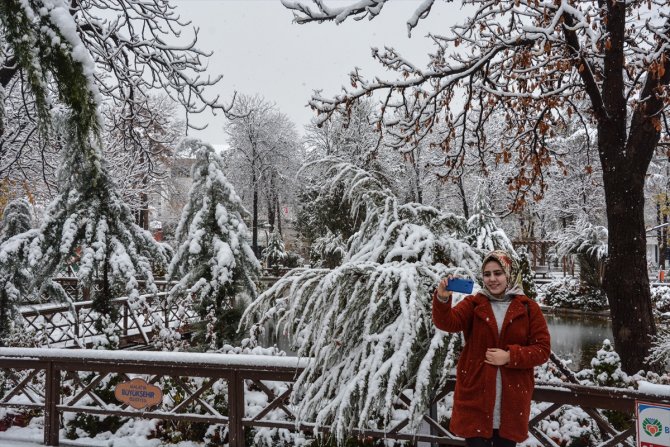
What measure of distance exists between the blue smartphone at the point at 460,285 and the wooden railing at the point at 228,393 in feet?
4.42

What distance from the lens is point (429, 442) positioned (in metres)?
4.27

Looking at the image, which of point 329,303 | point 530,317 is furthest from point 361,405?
point 530,317

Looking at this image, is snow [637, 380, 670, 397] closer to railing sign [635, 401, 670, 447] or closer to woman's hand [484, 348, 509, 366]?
railing sign [635, 401, 670, 447]

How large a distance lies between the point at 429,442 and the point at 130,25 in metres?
8.92

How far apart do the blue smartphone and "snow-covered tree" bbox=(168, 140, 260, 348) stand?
5777mm

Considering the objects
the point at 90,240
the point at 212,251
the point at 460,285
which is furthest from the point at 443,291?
the point at 90,240

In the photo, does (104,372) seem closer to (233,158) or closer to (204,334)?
(204,334)

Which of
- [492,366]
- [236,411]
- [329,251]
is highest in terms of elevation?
[329,251]

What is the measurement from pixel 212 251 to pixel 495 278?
20.3ft

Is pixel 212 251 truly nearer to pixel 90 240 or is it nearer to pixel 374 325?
pixel 90 240

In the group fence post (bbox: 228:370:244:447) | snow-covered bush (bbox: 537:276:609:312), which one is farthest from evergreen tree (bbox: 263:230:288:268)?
fence post (bbox: 228:370:244:447)

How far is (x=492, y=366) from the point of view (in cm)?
309

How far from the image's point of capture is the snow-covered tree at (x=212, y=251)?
8.39 meters

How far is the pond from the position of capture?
41.7ft
